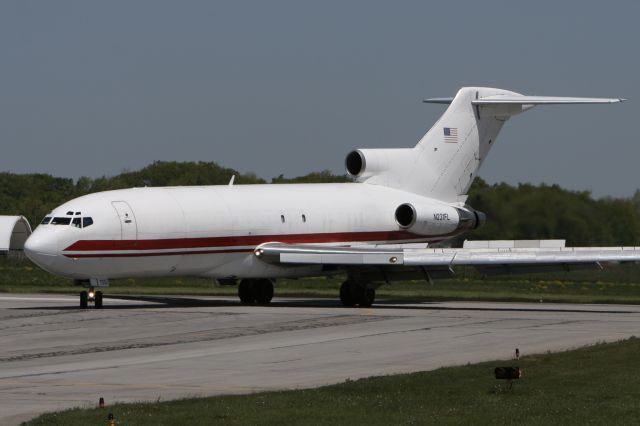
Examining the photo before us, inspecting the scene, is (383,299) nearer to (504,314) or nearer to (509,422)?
(504,314)

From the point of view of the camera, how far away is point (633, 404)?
17.5 m

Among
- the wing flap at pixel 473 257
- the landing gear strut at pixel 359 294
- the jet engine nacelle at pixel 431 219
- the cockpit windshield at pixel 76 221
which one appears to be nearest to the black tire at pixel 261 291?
the wing flap at pixel 473 257

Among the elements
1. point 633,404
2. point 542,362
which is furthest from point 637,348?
point 633,404

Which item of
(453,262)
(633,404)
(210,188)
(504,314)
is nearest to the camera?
(633,404)

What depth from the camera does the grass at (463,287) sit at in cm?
4775

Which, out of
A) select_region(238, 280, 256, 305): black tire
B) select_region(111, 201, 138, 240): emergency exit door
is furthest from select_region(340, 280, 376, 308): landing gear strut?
select_region(111, 201, 138, 240): emergency exit door

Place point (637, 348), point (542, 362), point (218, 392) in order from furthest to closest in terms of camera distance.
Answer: point (637, 348) → point (542, 362) → point (218, 392)

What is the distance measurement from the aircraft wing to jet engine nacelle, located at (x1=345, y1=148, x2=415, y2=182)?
569 centimetres

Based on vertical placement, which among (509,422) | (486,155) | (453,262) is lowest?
(509,422)

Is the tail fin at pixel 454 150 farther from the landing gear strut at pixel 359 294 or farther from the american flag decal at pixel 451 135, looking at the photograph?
the landing gear strut at pixel 359 294

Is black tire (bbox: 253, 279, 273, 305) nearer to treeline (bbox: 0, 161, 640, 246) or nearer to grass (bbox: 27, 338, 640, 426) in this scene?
treeline (bbox: 0, 161, 640, 246)

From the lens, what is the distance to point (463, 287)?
51.7 m

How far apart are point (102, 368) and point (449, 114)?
26.2m

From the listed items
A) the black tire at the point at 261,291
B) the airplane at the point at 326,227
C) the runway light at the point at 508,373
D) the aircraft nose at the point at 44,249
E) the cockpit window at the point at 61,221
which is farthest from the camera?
the black tire at the point at 261,291
